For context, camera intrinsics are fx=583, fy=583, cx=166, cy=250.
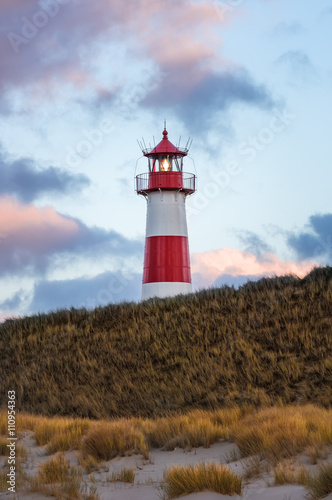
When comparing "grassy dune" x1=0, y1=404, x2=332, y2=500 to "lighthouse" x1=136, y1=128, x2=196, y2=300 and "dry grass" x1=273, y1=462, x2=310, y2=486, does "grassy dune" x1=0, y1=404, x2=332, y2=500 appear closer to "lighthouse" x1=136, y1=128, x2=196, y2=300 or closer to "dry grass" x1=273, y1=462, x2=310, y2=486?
"dry grass" x1=273, y1=462, x2=310, y2=486

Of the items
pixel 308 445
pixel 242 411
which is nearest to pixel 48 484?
pixel 308 445

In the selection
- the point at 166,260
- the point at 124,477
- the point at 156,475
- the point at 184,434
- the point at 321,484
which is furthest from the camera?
the point at 166,260

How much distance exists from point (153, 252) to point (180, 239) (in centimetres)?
145

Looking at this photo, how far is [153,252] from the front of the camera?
27375 mm

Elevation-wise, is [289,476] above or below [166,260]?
below

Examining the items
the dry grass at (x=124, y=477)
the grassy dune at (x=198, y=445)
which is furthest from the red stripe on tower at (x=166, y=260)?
the dry grass at (x=124, y=477)

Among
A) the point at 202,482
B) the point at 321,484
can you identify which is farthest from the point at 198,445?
the point at 321,484

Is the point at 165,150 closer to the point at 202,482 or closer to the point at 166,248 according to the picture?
the point at 166,248

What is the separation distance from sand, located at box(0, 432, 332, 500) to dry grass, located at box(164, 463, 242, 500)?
0.26ft

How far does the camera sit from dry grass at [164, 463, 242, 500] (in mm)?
6297

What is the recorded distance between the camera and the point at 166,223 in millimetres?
27719

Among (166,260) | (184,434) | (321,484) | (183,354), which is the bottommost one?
(321,484)

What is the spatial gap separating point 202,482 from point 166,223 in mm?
21704

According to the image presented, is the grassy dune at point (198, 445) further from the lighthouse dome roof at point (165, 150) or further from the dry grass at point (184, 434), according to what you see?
the lighthouse dome roof at point (165, 150)
